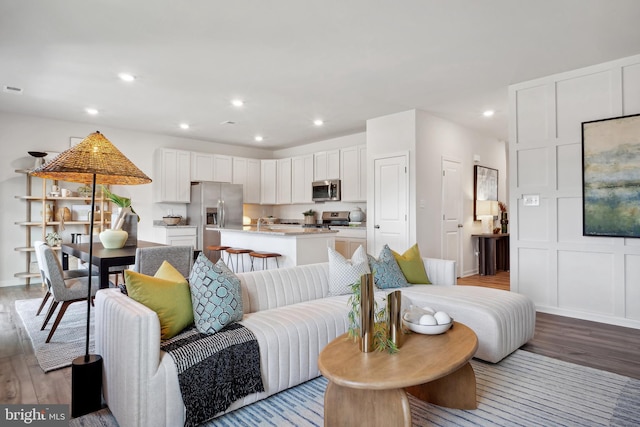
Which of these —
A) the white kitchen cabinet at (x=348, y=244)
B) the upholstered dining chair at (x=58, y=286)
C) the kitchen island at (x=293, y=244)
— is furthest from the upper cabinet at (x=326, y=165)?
the upholstered dining chair at (x=58, y=286)

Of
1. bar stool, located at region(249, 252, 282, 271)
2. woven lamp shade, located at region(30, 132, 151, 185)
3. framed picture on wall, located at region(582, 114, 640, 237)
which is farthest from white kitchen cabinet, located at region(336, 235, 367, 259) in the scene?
woven lamp shade, located at region(30, 132, 151, 185)

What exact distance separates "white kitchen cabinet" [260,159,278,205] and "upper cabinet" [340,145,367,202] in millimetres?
1911

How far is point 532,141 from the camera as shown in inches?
170

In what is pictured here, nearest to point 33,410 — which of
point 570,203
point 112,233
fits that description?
point 112,233

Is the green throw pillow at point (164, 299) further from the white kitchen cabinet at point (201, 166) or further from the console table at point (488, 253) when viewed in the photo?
the console table at point (488, 253)

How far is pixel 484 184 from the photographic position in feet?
22.7

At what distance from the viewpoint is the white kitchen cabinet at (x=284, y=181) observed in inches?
321

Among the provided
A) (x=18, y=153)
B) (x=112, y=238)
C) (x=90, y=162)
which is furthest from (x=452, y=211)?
(x=18, y=153)

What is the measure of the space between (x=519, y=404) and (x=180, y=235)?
6.05m

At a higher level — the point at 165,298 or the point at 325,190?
the point at 325,190

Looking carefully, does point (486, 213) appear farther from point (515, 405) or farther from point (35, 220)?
point (35, 220)

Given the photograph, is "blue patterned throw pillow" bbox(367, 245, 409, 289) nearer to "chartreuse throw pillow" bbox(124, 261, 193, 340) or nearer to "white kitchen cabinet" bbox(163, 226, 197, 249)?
"chartreuse throw pillow" bbox(124, 261, 193, 340)

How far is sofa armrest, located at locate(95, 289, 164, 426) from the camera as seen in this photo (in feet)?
5.78

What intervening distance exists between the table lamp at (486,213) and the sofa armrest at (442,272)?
354 cm
